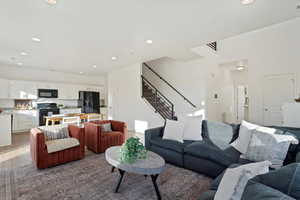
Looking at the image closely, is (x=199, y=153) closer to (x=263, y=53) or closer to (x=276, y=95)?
(x=276, y=95)

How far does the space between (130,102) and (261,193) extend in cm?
Answer: 586

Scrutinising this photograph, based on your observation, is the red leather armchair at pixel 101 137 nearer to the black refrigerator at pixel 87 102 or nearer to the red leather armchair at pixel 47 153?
the red leather armchair at pixel 47 153

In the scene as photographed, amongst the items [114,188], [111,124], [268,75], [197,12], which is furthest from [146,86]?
[114,188]

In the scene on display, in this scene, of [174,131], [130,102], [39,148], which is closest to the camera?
[39,148]

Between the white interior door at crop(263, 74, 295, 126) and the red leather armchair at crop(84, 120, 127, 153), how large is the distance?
4.46 meters

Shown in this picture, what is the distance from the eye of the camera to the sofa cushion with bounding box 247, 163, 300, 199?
0.90 m

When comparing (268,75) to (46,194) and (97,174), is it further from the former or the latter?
(46,194)

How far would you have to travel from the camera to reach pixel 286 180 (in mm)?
945

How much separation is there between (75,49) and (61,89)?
3.67 m

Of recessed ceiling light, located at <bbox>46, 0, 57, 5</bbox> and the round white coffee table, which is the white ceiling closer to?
recessed ceiling light, located at <bbox>46, 0, 57, 5</bbox>

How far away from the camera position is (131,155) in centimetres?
213

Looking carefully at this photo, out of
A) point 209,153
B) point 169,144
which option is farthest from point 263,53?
point 169,144

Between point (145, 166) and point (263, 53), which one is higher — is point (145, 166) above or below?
below

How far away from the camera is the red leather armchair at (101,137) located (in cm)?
368
